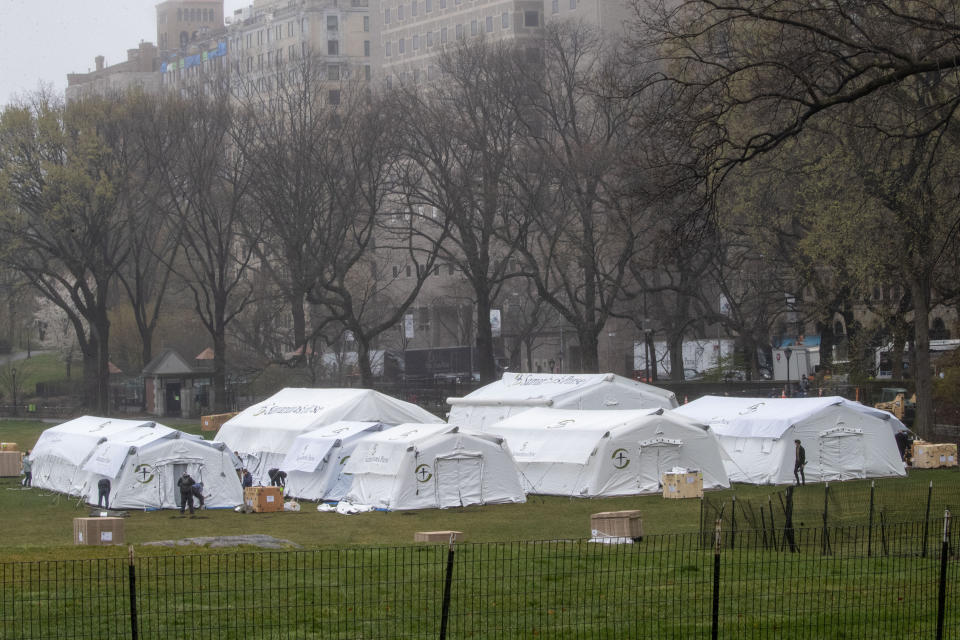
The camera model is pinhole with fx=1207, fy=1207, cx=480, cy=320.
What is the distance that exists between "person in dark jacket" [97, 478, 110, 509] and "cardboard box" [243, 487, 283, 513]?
373 centimetres

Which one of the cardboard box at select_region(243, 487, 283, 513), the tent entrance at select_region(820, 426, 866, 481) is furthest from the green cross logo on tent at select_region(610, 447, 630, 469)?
the cardboard box at select_region(243, 487, 283, 513)

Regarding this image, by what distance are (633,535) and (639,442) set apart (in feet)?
51.6

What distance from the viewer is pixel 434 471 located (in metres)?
32.5

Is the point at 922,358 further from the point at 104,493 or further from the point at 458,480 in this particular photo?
the point at 104,493

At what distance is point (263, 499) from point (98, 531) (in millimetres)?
11650

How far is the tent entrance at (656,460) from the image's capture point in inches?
1359

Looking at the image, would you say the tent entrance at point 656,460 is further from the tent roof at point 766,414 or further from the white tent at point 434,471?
the white tent at point 434,471

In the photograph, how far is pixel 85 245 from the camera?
59906 mm

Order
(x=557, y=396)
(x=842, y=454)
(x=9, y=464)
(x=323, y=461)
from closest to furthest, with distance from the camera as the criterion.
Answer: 1. (x=323, y=461)
2. (x=842, y=454)
3. (x=557, y=396)
4. (x=9, y=464)

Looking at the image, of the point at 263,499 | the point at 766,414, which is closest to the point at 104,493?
the point at 263,499

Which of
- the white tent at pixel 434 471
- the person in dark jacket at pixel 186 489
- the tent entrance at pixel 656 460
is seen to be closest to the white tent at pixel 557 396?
the tent entrance at pixel 656 460

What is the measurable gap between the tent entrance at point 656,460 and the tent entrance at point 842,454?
494 centimetres

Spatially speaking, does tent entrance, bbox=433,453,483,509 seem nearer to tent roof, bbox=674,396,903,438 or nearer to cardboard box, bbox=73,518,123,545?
tent roof, bbox=674,396,903,438

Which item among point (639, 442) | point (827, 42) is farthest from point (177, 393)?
point (827, 42)
